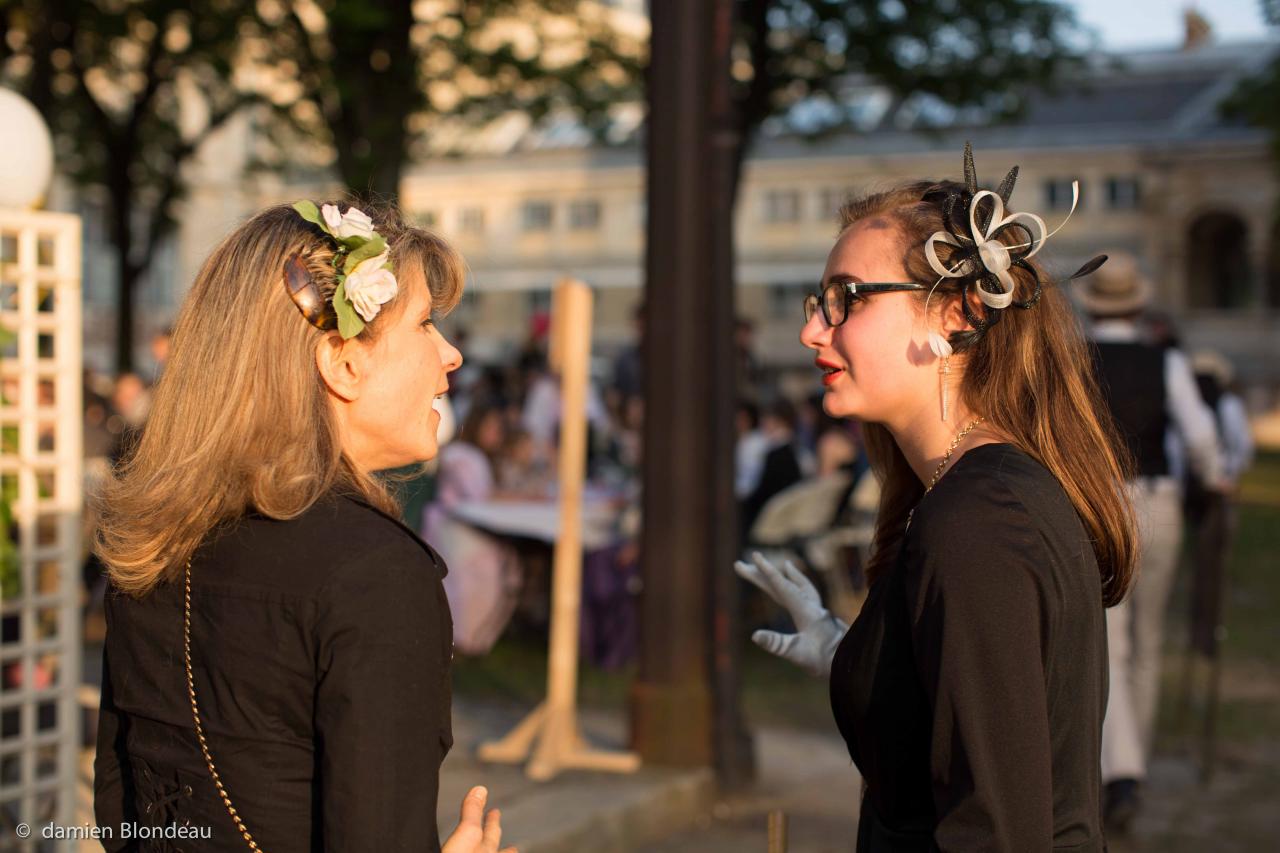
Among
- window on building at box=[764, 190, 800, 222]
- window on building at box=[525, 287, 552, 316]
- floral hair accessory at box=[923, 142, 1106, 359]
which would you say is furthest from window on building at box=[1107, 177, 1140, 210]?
floral hair accessory at box=[923, 142, 1106, 359]

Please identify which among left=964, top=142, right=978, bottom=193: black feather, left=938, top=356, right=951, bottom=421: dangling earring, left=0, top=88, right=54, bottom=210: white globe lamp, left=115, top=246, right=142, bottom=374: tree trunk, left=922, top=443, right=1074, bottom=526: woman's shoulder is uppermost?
left=115, top=246, right=142, bottom=374: tree trunk

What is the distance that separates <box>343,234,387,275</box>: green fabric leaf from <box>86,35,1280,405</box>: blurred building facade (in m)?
41.4

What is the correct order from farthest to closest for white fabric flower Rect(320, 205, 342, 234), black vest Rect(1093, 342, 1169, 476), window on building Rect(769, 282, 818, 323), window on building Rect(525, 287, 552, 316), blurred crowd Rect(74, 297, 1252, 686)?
1. window on building Rect(525, 287, 552, 316)
2. window on building Rect(769, 282, 818, 323)
3. blurred crowd Rect(74, 297, 1252, 686)
4. black vest Rect(1093, 342, 1169, 476)
5. white fabric flower Rect(320, 205, 342, 234)

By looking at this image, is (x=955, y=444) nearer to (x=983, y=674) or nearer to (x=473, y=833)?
(x=983, y=674)

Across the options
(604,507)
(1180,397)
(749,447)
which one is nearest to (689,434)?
(1180,397)

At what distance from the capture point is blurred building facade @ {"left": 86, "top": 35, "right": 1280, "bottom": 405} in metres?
46.4

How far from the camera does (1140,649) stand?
572 cm

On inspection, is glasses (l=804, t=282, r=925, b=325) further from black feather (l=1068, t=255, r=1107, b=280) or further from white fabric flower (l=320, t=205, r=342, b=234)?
white fabric flower (l=320, t=205, r=342, b=234)

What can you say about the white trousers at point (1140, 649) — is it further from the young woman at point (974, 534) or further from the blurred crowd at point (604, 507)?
the young woman at point (974, 534)

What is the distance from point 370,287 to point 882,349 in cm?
74

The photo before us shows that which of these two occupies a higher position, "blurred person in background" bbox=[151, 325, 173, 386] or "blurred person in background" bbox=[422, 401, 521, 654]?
"blurred person in background" bbox=[151, 325, 173, 386]

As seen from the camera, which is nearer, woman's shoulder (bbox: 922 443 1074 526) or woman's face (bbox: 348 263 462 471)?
woman's shoulder (bbox: 922 443 1074 526)

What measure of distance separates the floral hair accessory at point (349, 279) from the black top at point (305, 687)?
0.79 ft

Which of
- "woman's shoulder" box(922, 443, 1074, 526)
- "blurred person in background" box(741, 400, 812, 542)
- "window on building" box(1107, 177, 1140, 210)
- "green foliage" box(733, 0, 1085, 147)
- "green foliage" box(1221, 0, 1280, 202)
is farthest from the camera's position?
"window on building" box(1107, 177, 1140, 210)
